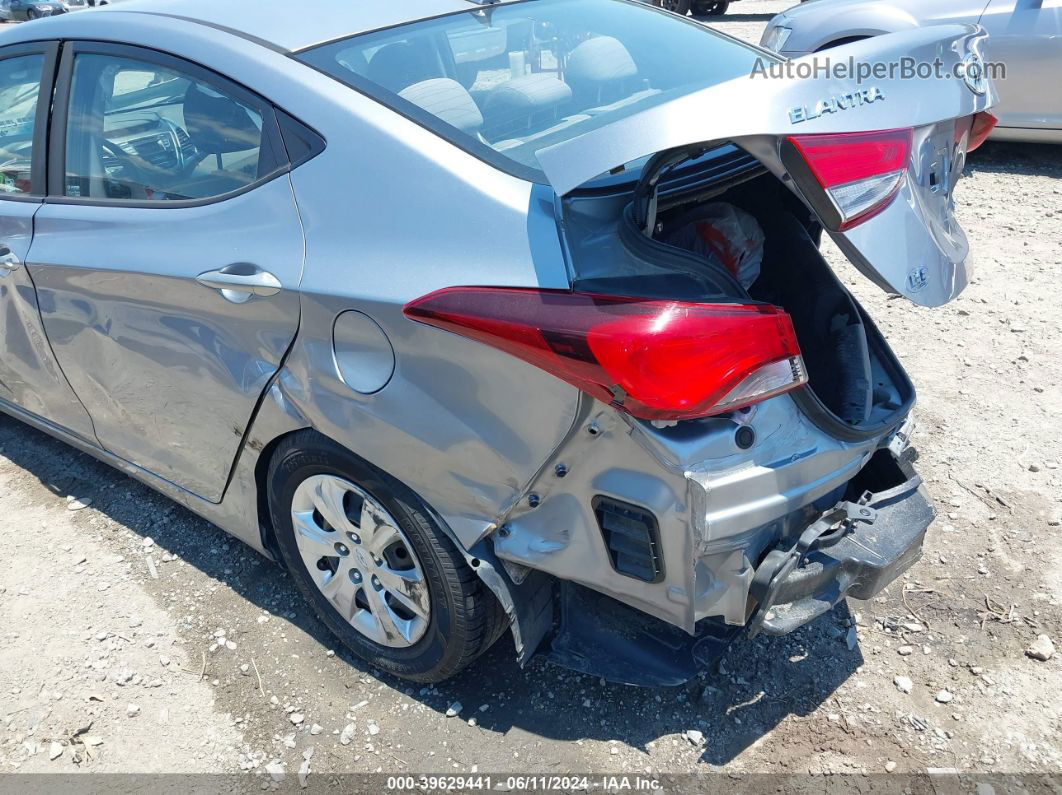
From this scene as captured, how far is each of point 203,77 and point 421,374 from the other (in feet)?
3.48

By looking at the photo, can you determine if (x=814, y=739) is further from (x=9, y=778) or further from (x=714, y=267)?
(x=9, y=778)

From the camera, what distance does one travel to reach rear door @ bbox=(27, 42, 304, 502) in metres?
2.12

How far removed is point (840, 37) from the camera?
6.68 meters

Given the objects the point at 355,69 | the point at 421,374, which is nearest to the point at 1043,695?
the point at 421,374

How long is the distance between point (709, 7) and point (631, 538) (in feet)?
56.1

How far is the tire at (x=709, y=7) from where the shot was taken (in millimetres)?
16359

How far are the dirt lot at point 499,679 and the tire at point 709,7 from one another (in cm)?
1526

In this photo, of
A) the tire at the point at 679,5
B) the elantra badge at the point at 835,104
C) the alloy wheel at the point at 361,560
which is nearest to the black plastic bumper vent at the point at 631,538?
the alloy wheel at the point at 361,560

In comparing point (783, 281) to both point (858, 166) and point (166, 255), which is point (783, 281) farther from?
point (166, 255)

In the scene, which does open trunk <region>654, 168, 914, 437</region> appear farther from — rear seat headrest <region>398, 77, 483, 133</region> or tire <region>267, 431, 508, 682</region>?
tire <region>267, 431, 508, 682</region>

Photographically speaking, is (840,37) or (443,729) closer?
(443,729)

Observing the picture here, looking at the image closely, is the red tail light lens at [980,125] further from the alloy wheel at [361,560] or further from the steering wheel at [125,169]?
the steering wheel at [125,169]

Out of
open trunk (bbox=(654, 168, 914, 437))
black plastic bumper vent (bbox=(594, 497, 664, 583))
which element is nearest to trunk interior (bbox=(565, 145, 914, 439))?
open trunk (bbox=(654, 168, 914, 437))

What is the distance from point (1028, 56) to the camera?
6074mm
